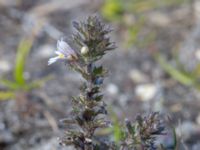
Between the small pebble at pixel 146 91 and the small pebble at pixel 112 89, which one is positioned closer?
the small pebble at pixel 146 91

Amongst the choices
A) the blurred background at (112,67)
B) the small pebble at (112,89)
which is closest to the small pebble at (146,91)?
the blurred background at (112,67)

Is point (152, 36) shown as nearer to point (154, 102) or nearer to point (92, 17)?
point (154, 102)

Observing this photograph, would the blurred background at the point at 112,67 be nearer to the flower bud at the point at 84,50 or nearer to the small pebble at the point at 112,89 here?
the small pebble at the point at 112,89

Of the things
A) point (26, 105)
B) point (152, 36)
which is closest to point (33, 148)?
point (26, 105)

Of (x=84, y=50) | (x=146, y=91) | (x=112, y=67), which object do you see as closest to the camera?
(x=84, y=50)

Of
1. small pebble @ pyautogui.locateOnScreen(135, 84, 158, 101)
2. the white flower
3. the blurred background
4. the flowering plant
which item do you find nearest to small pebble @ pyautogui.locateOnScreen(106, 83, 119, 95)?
the blurred background

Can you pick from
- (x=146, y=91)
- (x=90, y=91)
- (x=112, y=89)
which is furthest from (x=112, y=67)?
(x=90, y=91)

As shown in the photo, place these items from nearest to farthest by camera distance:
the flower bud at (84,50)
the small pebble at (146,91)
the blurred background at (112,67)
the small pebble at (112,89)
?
the flower bud at (84,50), the blurred background at (112,67), the small pebble at (146,91), the small pebble at (112,89)

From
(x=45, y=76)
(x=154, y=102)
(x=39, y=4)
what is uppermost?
(x=39, y=4)

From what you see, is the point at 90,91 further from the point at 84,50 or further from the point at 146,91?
the point at 146,91
